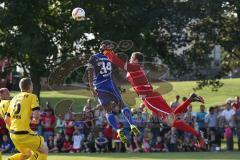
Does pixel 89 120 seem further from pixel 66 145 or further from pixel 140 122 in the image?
pixel 140 122

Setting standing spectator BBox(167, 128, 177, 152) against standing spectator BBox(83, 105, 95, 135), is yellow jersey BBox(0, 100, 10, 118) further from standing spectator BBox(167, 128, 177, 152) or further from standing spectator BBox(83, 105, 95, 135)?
standing spectator BBox(167, 128, 177, 152)

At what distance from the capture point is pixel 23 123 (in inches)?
535

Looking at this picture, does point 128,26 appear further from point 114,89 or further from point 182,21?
point 114,89

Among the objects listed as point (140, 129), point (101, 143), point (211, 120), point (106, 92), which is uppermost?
point (106, 92)

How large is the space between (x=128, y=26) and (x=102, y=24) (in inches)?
47.9

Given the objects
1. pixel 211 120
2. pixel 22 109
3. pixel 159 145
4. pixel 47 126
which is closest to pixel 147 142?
pixel 159 145

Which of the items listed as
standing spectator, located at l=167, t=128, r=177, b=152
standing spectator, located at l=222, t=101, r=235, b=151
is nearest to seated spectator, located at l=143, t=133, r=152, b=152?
standing spectator, located at l=167, t=128, r=177, b=152

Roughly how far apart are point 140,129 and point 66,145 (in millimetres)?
2922

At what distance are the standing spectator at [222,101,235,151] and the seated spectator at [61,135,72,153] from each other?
6.04m

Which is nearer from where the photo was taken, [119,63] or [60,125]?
[119,63]

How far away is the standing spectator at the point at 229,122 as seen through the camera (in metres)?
24.5

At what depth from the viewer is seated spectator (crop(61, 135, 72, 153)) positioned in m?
24.5

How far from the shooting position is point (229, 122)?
24922 mm

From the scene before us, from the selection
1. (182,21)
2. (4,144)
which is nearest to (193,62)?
(182,21)
